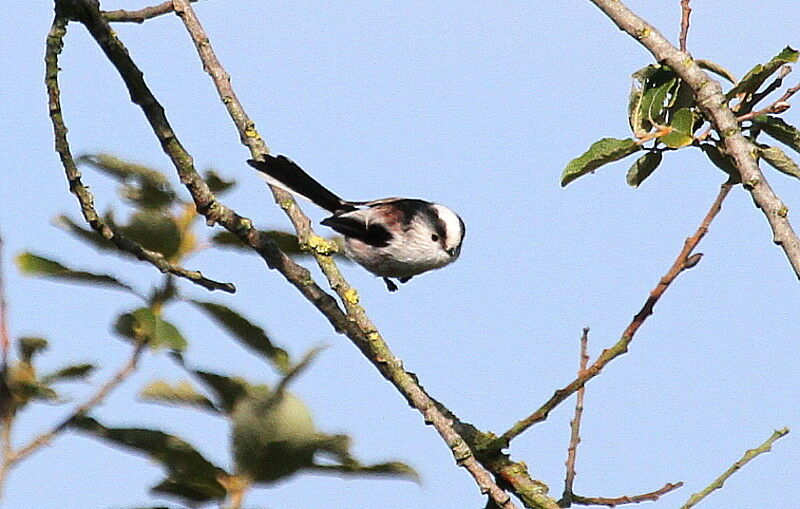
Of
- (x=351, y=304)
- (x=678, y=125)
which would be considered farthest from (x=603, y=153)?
(x=351, y=304)

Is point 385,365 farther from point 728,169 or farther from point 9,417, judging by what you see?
point 9,417

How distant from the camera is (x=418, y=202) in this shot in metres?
7.25

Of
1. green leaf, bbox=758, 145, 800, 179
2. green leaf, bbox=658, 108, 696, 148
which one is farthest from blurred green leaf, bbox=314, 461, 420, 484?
green leaf, bbox=758, 145, 800, 179

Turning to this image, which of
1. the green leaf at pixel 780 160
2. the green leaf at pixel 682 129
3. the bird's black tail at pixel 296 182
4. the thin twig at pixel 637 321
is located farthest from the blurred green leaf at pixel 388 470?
the bird's black tail at pixel 296 182

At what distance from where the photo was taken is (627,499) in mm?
3154

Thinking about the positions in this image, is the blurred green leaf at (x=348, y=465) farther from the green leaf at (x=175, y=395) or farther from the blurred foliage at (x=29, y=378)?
the blurred foliage at (x=29, y=378)

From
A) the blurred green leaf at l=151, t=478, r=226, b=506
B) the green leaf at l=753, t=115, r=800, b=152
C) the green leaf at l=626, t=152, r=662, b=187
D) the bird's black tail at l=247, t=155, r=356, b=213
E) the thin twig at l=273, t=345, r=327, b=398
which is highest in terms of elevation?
the bird's black tail at l=247, t=155, r=356, b=213

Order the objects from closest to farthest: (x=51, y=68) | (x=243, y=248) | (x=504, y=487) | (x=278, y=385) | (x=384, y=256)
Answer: (x=278, y=385), (x=51, y=68), (x=243, y=248), (x=504, y=487), (x=384, y=256)

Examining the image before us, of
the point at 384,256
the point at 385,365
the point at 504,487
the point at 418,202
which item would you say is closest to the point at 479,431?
the point at 504,487

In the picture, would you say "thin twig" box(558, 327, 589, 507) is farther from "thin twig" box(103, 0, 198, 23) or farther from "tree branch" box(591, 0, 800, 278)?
"thin twig" box(103, 0, 198, 23)

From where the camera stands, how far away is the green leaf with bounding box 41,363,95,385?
193 cm

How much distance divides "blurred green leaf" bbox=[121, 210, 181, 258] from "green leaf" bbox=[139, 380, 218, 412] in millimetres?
874

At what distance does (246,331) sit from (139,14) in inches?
75.1

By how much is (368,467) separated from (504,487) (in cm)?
185
